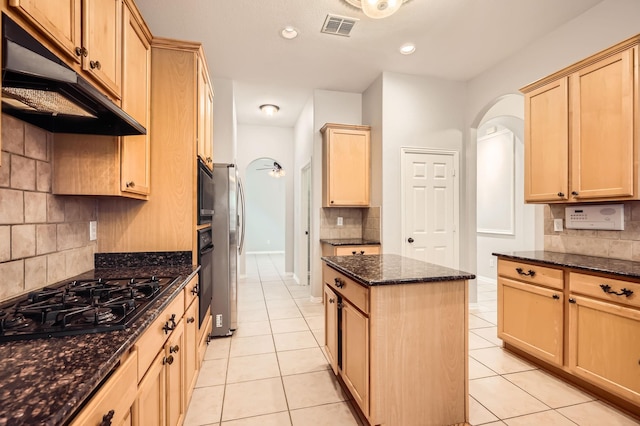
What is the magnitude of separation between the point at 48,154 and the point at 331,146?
298cm

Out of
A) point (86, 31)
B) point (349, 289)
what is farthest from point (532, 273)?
point (86, 31)

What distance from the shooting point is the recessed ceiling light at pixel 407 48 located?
3254 millimetres

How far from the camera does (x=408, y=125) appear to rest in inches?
155

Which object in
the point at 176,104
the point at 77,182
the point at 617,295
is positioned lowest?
the point at 617,295

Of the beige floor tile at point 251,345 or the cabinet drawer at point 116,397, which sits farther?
the beige floor tile at point 251,345

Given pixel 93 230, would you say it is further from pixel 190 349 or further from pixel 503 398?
pixel 503 398

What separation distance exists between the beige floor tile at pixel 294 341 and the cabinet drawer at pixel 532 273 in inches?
73.7

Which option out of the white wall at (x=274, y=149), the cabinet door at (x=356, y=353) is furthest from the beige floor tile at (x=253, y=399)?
the white wall at (x=274, y=149)

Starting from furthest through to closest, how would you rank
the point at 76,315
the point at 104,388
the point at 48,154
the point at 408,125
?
the point at 408,125
the point at 48,154
the point at 76,315
the point at 104,388

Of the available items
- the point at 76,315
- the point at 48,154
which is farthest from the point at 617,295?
the point at 48,154

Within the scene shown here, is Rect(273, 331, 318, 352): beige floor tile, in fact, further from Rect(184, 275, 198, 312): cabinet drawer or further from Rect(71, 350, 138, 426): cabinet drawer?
Rect(71, 350, 138, 426): cabinet drawer

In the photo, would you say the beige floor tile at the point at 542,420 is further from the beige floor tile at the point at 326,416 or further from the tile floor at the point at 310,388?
the beige floor tile at the point at 326,416

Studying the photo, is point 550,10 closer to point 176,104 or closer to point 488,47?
point 488,47

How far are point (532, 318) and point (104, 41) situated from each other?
11.1ft
